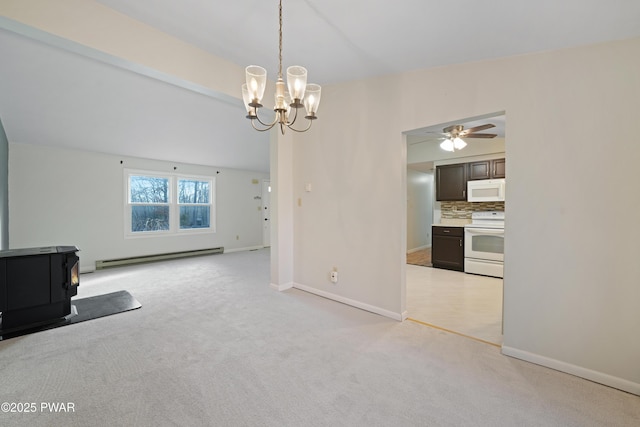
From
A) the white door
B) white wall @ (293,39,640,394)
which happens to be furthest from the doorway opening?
the white door

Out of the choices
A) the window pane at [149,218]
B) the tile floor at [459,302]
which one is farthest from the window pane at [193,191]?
the tile floor at [459,302]

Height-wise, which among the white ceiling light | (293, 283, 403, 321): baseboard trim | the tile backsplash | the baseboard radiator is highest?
the white ceiling light

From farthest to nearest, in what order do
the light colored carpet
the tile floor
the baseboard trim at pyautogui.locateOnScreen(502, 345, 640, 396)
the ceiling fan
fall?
the ceiling fan → the tile floor → the baseboard trim at pyautogui.locateOnScreen(502, 345, 640, 396) → the light colored carpet

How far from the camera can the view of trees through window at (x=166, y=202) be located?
575 centimetres

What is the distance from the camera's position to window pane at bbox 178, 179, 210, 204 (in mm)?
6457

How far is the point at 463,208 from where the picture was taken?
5.53m

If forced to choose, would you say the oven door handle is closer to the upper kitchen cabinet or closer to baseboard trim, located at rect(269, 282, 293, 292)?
the upper kitchen cabinet

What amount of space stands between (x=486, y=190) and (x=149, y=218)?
22.5 feet

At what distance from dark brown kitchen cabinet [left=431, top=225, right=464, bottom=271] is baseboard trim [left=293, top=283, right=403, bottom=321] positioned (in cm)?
278

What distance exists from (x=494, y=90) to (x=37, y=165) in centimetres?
668

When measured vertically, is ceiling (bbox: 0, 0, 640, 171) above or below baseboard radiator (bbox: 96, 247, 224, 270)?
above

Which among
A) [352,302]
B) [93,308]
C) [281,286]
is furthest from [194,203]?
[352,302]

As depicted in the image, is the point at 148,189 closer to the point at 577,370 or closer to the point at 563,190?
the point at 563,190

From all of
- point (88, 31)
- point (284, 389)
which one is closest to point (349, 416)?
point (284, 389)
